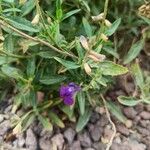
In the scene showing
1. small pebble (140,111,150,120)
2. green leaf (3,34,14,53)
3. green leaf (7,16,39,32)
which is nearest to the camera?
green leaf (7,16,39,32)

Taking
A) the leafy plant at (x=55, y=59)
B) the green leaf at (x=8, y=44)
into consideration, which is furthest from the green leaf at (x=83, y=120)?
the green leaf at (x=8, y=44)

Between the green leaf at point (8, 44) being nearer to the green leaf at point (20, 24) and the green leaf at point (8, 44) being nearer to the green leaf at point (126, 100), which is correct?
the green leaf at point (20, 24)

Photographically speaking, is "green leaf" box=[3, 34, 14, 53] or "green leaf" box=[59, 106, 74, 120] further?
"green leaf" box=[59, 106, 74, 120]

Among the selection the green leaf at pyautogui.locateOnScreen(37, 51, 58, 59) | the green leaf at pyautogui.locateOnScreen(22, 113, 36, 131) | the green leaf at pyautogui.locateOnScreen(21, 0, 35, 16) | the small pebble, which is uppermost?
the green leaf at pyautogui.locateOnScreen(21, 0, 35, 16)

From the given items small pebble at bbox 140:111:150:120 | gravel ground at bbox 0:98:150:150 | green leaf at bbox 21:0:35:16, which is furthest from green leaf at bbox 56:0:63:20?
small pebble at bbox 140:111:150:120

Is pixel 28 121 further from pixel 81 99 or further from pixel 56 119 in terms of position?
pixel 81 99

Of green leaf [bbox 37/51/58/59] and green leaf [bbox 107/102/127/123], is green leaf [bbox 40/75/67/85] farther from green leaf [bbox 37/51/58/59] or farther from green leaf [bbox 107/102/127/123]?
green leaf [bbox 107/102/127/123]

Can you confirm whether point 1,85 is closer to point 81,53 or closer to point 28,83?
point 28,83
